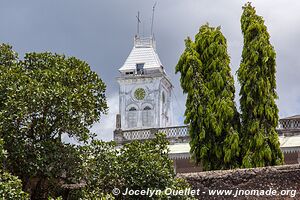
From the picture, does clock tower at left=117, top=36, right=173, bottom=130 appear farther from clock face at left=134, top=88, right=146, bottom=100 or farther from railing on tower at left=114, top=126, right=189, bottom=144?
railing on tower at left=114, top=126, right=189, bottom=144

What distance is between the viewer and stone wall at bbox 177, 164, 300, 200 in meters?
10.3

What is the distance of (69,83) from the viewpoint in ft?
32.4

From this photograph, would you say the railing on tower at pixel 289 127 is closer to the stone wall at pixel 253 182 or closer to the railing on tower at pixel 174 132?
the railing on tower at pixel 174 132

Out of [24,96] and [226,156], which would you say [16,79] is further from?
[226,156]

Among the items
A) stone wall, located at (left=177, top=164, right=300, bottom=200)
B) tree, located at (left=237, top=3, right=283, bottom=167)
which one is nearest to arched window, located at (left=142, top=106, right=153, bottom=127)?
tree, located at (left=237, top=3, right=283, bottom=167)

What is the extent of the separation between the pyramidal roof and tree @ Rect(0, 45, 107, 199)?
36.7 meters

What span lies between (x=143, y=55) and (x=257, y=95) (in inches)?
1308

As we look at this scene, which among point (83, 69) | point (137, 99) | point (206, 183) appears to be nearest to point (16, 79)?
point (83, 69)

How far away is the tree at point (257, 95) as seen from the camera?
47.0ft

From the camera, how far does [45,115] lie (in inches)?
376

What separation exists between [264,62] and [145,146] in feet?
19.6

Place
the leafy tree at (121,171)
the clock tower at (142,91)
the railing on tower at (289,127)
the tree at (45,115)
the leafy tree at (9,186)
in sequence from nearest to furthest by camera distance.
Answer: the leafy tree at (9,186)
the tree at (45,115)
the leafy tree at (121,171)
the railing on tower at (289,127)
the clock tower at (142,91)

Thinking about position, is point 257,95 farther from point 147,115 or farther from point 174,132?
point 147,115

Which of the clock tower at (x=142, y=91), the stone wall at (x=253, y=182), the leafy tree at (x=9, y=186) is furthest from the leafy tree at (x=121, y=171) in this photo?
the clock tower at (x=142, y=91)
